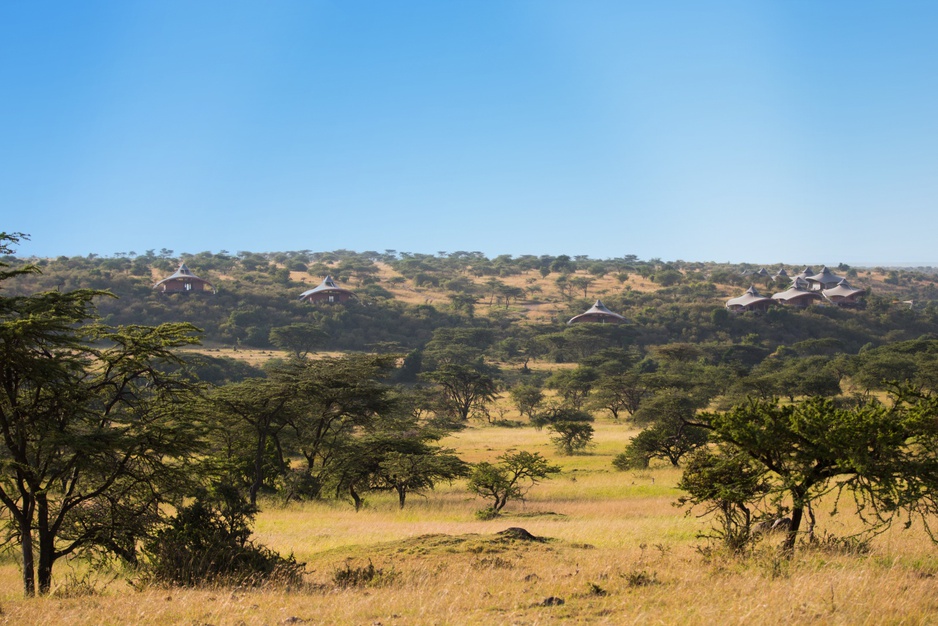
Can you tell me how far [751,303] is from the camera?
334 ft

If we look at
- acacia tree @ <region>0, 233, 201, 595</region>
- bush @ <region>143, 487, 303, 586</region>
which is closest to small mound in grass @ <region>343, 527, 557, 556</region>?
→ bush @ <region>143, 487, 303, 586</region>

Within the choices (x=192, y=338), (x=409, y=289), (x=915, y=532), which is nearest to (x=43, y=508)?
(x=192, y=338)

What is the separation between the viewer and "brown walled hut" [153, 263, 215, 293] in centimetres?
9762

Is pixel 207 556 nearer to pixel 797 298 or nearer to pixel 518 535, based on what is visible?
pixel 518 535

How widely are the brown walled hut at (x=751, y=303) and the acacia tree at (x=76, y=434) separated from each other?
3933 inches

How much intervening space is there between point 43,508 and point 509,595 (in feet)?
21.1

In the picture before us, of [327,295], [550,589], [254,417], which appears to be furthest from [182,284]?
[550,589]

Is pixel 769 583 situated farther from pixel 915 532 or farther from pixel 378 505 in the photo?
pixel 378 505

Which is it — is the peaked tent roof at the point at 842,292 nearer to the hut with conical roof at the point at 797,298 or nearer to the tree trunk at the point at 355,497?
the hut with conical roof at the point at 797,298

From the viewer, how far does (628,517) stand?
63.7ft

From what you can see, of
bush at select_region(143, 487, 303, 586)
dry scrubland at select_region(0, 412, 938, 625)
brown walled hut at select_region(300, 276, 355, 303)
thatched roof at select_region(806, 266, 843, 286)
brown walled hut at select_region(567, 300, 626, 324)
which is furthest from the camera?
thatched roof at select_region(806, 266, 843, 286)

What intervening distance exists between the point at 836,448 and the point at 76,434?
10.0 meters

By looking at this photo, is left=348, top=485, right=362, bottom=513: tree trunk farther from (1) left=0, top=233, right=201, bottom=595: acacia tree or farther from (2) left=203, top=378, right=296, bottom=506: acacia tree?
(1) left=0, top=233, right=201, bottom=595: acacia tree

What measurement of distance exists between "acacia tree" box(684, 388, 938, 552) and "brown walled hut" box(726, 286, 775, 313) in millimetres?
97094
